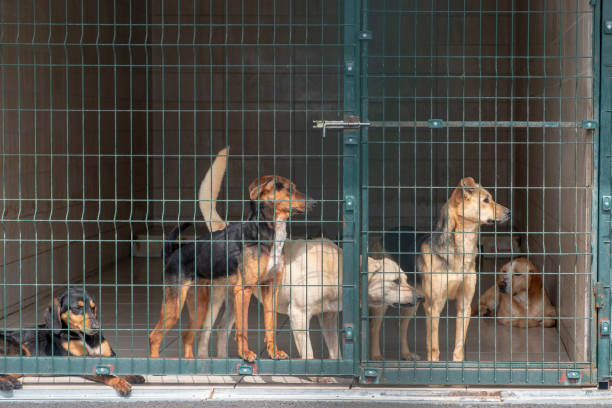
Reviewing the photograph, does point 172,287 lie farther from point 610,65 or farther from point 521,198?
point 521,198

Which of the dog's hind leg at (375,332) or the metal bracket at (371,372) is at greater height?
the dog's hind leg at (375,332)

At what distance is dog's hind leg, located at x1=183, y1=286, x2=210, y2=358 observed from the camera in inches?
219

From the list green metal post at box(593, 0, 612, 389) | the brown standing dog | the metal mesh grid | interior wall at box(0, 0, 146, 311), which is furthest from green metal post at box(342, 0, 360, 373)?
interior wall at box(0, 0, 146, 311)

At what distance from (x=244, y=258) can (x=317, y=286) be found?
1.61 feet

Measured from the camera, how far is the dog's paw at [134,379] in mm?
5219

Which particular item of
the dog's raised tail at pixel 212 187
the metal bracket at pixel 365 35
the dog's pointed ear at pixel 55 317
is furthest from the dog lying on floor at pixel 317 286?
the metal bracket at pixel 365 35

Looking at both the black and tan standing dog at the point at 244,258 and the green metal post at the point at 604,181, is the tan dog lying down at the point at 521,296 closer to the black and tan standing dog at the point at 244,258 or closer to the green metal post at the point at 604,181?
the green metal post at the point at 604,181

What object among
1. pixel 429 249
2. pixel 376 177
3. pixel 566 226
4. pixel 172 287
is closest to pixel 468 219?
pixel 429 249

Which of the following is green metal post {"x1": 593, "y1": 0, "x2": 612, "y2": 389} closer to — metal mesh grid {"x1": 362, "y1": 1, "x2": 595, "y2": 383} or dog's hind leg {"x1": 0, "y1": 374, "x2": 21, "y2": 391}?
metal mesh grid {"x1": 362, "y1": 1, "x2": 595, "y2": 383}

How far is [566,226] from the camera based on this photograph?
6039 mm

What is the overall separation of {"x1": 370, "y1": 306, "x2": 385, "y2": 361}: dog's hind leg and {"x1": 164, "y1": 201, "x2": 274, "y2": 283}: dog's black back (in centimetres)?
79

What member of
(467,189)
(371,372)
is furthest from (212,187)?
(467,189)

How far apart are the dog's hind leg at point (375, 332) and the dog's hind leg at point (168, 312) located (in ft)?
3.94

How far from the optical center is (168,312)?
18.0 ft
